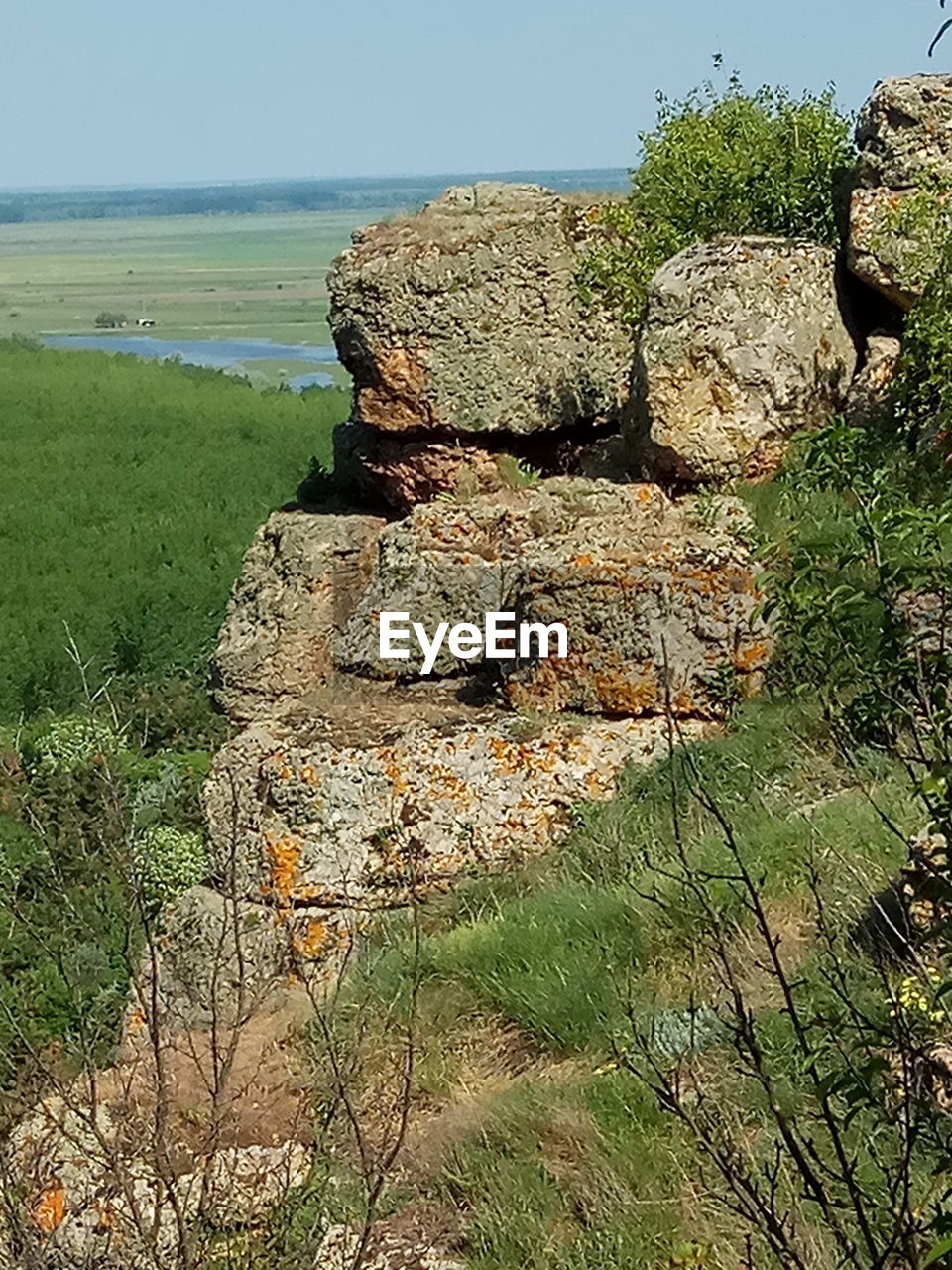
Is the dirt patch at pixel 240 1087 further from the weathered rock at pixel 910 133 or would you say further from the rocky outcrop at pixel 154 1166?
the weathered rock at pixel 910 133

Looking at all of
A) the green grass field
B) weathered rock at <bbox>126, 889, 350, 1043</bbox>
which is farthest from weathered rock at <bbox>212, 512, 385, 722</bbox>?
the green grass field

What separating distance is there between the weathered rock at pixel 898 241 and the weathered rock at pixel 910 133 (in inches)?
7.6

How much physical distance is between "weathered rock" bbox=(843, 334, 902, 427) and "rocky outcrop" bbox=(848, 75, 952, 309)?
0.29 metres

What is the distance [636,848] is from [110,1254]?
11.9ft

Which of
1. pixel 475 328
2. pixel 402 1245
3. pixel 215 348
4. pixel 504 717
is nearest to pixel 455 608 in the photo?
pixel 504 717

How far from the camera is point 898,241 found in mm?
10438

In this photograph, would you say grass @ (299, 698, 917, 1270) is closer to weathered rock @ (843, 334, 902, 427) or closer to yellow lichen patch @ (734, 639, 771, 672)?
yellow lichen patch @ (734, 639, 771, 672)

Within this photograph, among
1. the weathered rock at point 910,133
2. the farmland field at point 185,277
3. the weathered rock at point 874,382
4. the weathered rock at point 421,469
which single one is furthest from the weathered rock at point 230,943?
the farmland field at point 185,277

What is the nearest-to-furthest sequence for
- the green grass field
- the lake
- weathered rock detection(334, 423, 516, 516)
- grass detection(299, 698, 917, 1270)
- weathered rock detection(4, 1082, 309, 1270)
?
weathered rock detection(4, 1082, 309, 1270), grass detection(299, 698, 917, 1270), weathered rock detection(334, 423, 516, 516), the lake, the green grass field

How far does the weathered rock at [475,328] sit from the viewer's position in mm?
11617

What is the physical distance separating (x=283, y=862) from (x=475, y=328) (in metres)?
4.77

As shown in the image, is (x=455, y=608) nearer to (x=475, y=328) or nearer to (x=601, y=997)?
(x=475, y=328)

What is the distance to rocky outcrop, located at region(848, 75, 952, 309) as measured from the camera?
10.4 m

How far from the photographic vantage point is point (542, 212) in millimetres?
12164
